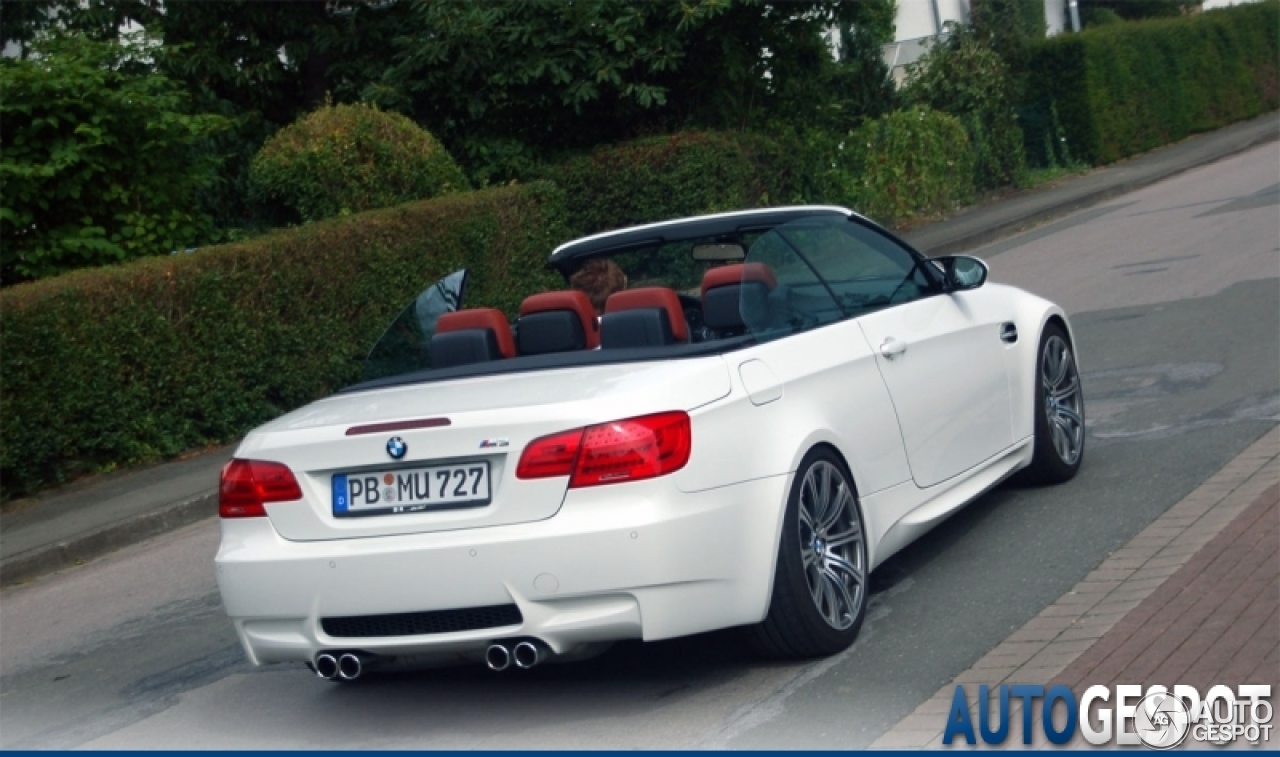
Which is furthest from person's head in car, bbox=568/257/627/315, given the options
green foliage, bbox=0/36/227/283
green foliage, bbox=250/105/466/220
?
green foliage, bbox=250/105/466/220

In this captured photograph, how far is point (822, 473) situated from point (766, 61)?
1747 cm

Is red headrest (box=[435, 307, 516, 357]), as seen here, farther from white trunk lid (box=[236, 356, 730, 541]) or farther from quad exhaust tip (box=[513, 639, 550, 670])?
quad exhaust tip (box=[513, 639, 550, 670])


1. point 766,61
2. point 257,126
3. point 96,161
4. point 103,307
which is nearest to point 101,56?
point 96,161

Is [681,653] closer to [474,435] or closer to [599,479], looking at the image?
[599,479]

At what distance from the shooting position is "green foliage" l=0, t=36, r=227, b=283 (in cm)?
1459

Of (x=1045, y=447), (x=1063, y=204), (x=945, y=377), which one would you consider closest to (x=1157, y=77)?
(x=1063, y=204)

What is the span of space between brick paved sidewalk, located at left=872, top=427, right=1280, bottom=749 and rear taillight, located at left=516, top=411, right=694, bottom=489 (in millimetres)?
1069

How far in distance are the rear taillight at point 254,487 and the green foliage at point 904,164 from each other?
19951 mm

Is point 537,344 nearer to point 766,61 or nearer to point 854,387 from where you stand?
point 854,387

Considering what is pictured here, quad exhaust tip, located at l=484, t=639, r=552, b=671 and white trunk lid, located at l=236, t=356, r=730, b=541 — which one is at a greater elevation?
white trunk lid, located at l=236, t=356, r=730, b=541

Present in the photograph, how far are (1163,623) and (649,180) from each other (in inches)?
602

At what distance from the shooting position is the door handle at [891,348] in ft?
21.7

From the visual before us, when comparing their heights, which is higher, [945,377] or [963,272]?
[963,272]

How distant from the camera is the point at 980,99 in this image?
Answer: 29719 mm
